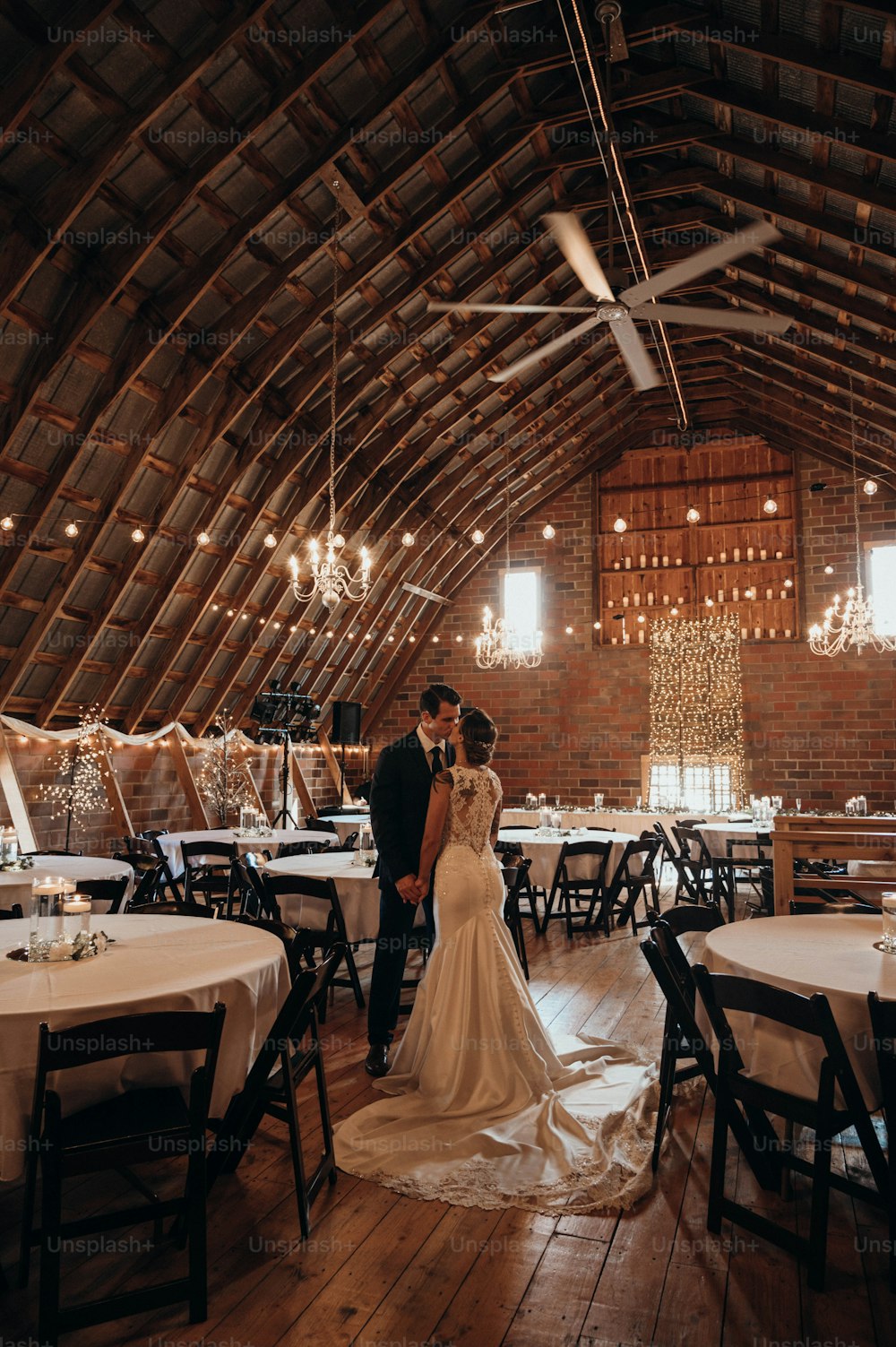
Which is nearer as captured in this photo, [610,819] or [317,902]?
[317,902]

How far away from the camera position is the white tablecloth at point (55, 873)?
16.4 ft

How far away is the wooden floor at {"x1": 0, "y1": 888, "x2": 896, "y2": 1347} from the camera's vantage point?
7.22 feet

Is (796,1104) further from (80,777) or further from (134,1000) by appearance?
(80,777)

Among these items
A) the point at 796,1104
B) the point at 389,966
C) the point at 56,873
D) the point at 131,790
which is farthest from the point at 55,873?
the point at 131,790

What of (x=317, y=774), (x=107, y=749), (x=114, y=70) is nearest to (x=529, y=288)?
(x=114, y=70)

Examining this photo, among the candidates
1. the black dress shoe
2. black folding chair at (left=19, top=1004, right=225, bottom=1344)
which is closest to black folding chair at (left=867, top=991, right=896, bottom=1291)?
black folding chair at (left=19, top=1004, right=225, bottom=1344)

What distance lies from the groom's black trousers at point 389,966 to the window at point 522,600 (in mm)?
10429

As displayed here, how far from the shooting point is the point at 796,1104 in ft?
8.30

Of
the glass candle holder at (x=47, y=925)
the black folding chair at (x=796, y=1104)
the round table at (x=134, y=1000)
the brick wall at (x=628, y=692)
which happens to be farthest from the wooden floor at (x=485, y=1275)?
the brick wall at (x=628, y=692)

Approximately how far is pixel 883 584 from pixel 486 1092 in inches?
457

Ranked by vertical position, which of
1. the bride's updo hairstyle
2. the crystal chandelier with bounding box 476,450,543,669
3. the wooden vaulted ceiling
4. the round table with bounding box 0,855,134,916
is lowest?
the round table with bounding box 0,855,134,916

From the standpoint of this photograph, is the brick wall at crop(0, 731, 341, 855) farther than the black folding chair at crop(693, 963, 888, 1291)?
Yes

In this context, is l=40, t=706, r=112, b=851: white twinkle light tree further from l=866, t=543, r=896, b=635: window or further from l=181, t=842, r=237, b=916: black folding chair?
l=866, t=543, r=896, b=635: window

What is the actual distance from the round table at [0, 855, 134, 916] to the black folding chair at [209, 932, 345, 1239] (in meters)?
2.19
